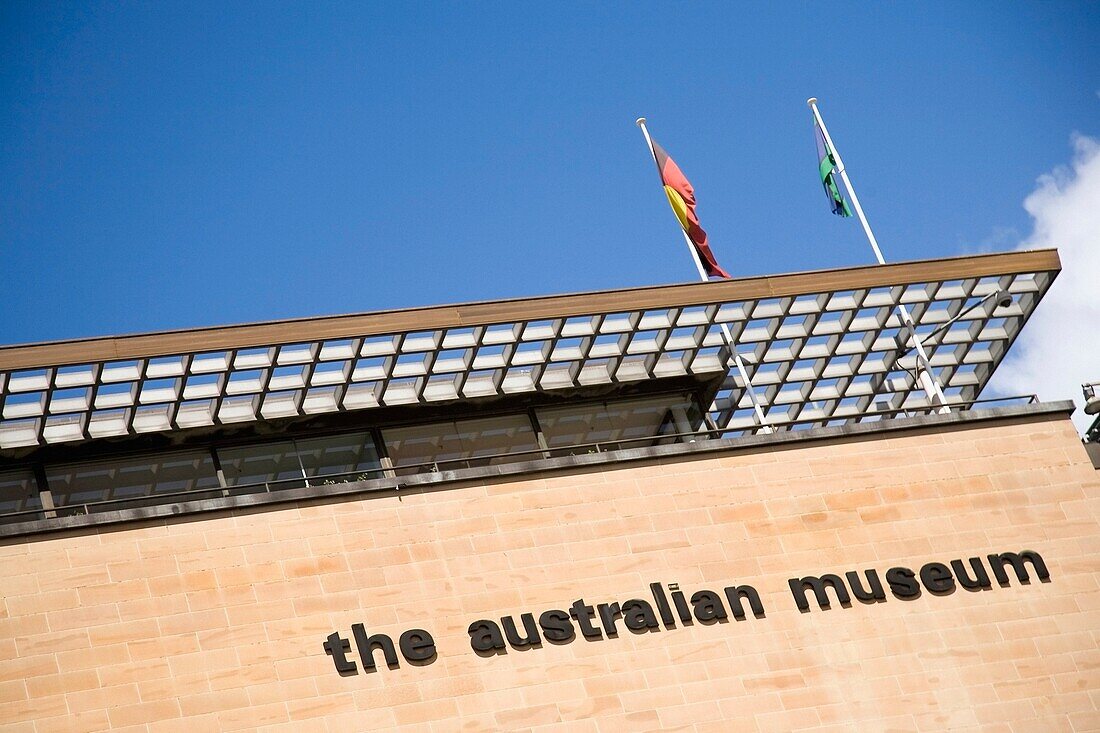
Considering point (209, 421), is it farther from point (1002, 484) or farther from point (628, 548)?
point (1002, 484)

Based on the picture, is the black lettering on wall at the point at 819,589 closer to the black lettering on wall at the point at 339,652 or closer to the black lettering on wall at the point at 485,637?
the black lettering on wall at the point at 485,637

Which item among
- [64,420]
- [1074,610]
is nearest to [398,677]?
[64,420]

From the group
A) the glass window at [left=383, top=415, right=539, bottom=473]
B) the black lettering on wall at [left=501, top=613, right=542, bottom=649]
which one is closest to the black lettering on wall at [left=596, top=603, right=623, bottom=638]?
the black lettering on wall at [left=501, top=613, right=542, bottom=649]

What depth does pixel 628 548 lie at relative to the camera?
2558cm

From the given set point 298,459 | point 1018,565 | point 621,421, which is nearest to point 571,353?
point 621,421

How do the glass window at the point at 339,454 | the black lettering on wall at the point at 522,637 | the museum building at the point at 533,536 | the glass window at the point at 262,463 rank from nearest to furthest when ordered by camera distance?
the museum building at the point at 533,536
the black lettering on wall at the point at 522,637
the glass window at the point at 262,463
the glass window at the point at 339,454

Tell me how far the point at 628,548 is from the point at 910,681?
574cm

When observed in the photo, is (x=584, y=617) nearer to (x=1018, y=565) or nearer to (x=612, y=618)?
(x=612, y=618)

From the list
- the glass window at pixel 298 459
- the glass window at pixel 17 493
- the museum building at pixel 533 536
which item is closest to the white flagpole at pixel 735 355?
the museum building at pixel 533 536

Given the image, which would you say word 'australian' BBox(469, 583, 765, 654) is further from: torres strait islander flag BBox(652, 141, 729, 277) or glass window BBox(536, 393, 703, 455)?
torres strait islander flag BBox(652, 141, 729, 277)

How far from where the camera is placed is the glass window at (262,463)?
28250 millimetres

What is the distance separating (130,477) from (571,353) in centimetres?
957

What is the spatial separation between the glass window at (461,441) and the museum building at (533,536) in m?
0.07

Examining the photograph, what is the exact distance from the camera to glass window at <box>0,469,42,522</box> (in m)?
26.9
